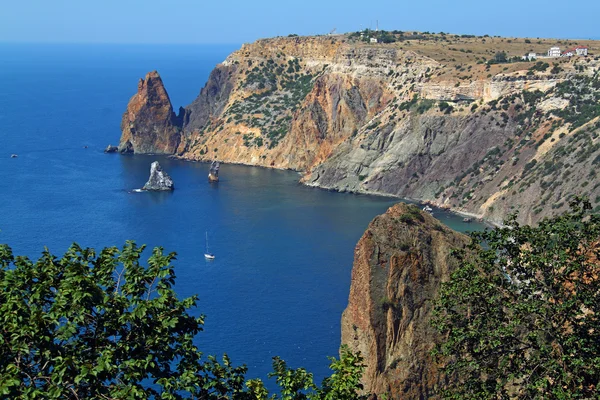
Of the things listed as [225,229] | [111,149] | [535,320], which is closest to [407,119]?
[225,229]

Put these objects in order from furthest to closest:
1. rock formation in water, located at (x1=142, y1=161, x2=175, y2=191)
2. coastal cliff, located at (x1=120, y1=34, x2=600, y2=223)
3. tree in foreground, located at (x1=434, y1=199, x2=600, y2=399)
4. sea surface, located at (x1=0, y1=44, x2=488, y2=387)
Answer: rock formation in water, located at (x1=142, y1=161, x2=175, y2=191), coastal cliff, located at (x1=120, y1=34, x2=600, y2=223), sea surface, located at (x1=0, y1=44, x2=488, y2=387), tree in foreground, located at (x1=434, y1=199, x2=600, y2=399)

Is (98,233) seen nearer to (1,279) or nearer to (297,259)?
(297,259)

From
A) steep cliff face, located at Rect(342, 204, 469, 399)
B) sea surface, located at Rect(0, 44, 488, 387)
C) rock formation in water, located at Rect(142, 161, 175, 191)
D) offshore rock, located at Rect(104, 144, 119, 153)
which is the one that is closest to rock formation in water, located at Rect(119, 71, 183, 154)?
offshore rock, located at Rect(104, 144, 119, 153)

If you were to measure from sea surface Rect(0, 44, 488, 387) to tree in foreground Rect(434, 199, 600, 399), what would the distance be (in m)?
29.7

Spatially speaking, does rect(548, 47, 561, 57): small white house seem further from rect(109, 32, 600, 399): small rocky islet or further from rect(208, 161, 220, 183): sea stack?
rect(208, 161, 220, 183): sea stack

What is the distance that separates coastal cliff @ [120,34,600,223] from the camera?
9531cm

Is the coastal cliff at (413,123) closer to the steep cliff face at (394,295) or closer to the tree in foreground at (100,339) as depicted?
the steep cliff face at (394,295)

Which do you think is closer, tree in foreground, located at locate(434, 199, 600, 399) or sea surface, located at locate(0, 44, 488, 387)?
tree in foreground, located at locate(434, 199, 600, 399)

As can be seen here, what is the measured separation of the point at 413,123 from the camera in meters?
112

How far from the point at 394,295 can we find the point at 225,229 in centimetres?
5296

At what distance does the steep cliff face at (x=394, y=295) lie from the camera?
36.5 metres

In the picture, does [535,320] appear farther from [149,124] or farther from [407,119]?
[149,124]

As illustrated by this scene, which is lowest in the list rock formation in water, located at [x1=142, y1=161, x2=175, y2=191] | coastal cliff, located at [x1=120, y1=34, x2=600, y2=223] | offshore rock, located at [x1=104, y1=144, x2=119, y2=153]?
offshore rock, located at [x1=104, y1=144, x2=119, y2=153]

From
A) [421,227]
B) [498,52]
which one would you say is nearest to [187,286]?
[421,227]
